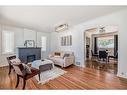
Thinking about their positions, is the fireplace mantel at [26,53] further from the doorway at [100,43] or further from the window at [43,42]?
the doorway at [100,43]

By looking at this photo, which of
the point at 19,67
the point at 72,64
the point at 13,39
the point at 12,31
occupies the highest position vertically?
the point at 12,31

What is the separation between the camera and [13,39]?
5.79m

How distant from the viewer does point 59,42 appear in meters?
7.21

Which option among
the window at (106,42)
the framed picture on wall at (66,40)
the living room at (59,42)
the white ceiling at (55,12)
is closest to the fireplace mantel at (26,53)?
the living room at (59,42)

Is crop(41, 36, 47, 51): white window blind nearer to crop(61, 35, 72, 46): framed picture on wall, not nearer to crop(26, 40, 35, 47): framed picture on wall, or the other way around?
crop(26, 40, 35, 47): framed picture on wall

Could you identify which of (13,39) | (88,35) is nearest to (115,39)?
(88,35)

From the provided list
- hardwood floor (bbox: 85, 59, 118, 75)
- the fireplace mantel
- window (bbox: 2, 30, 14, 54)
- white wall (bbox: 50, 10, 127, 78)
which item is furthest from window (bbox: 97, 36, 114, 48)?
window (bbox: 2, 30, 14, 54)

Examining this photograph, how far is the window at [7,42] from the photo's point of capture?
5.35 m

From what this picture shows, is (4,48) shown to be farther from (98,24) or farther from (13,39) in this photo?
(98,24)

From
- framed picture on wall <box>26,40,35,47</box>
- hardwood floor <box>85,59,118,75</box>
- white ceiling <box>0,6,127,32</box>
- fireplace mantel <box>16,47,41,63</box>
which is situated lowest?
hardwood floor <box>85,59,118,75</box>

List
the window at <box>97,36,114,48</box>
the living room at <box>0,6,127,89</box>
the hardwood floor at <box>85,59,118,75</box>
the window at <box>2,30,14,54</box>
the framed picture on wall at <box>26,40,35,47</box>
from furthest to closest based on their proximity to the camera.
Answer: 1. the window at <box>97,36,114,48</box>
2. the framed picture on wall at <box>26,40,35,47</box>
3. the window at <box>2,30,14,54</box>
4. the hardwood floor at <box>85,59,118,75</box>
5. the living room at <box>0,6,127,89</box>

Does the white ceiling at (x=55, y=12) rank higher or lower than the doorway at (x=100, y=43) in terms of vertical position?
higher

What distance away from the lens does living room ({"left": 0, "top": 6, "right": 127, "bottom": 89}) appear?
3137 millimetres
